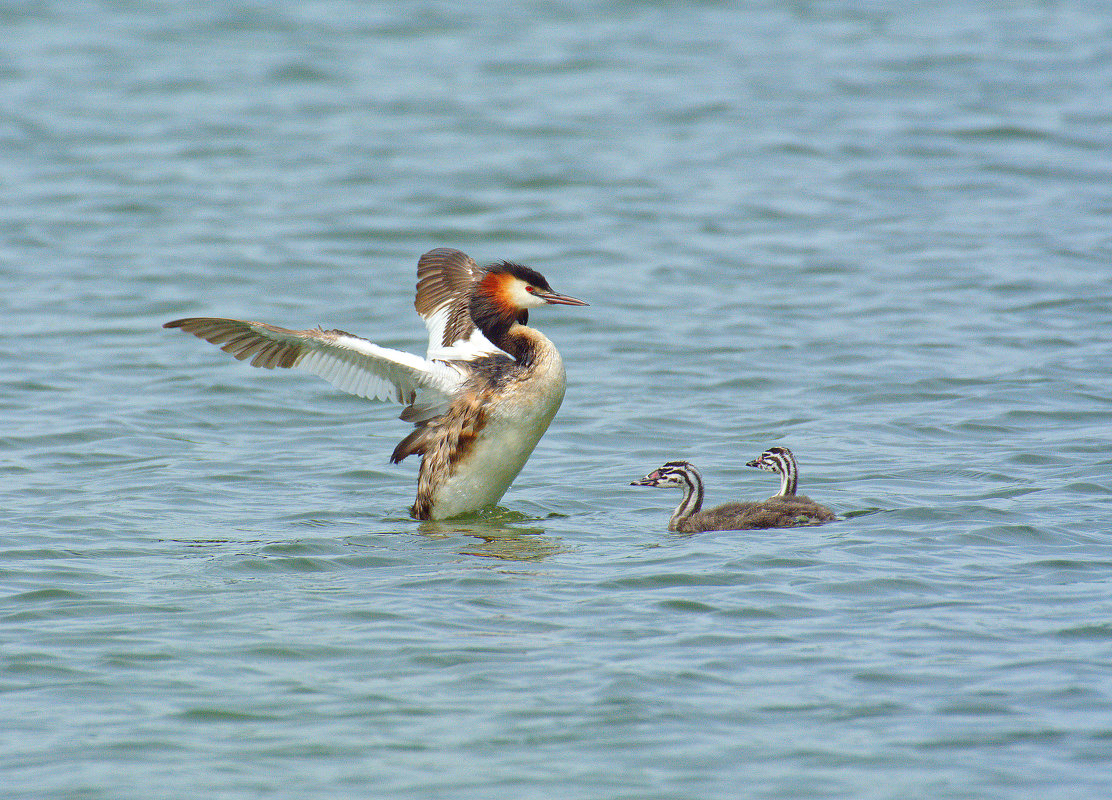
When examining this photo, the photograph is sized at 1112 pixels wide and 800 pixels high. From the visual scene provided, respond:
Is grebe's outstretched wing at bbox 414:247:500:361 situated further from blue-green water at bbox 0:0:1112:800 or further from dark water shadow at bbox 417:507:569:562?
dark water shadow at bbox 417:507:569:562

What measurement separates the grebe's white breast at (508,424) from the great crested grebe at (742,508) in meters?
0.66

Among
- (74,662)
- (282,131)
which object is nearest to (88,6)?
(282,131)

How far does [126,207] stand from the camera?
59.0 ft

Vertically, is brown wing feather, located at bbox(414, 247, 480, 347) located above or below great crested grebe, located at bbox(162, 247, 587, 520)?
above

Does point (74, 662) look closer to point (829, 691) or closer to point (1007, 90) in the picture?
point (829, 691)

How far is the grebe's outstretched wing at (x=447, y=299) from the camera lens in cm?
966

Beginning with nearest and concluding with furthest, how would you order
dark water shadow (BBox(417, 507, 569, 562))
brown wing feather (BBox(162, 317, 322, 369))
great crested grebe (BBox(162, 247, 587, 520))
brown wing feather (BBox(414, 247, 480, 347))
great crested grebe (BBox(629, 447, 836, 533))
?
dark water shadow (BBox(417, 507, 569, 562)) < great crested grebe (BBox(629, 447, 836, 533)) < brown wing feather (BBox(162, 317, 322, 369)) < great crested grebe (BBox(162, 247, 587, 520)) < brown wing feather (BBox(414, 247, 480, 347))

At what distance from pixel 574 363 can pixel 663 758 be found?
7.60 meters

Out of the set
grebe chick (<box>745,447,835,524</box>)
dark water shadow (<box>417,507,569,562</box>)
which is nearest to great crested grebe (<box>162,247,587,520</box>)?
dark water shadow (<box>417,507,569,562</box>)

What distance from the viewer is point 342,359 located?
28.9 feet

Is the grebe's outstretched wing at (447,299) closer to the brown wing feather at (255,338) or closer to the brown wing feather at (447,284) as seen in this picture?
the brown wing feather at (447,284)

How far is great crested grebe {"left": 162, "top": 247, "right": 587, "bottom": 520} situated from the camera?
8648mm

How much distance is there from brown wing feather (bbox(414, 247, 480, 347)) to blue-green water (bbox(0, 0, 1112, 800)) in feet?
3.57

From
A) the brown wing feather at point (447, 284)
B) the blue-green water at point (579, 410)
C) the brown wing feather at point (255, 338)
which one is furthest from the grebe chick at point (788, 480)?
the brown wing feather at point (255, 338)
